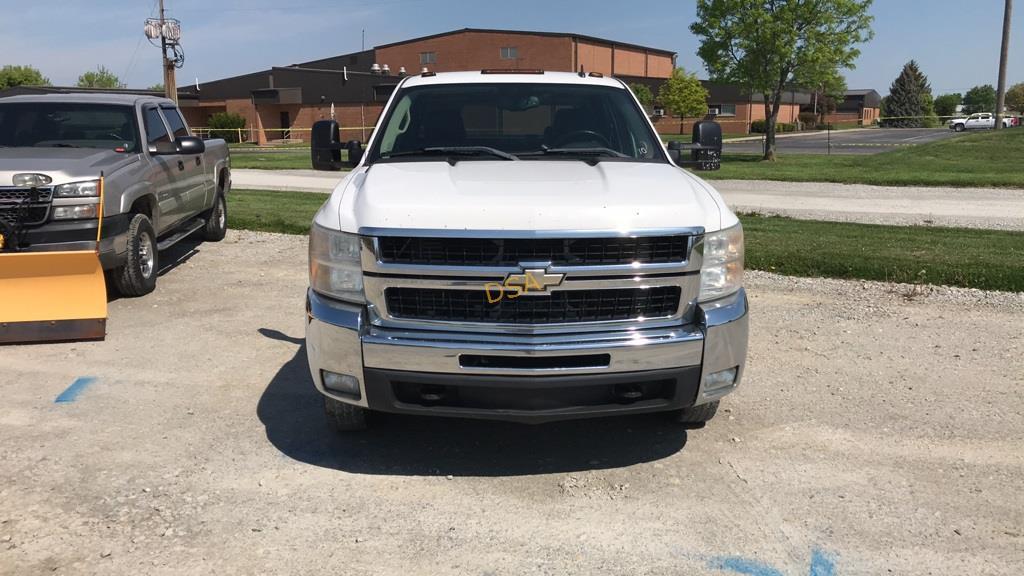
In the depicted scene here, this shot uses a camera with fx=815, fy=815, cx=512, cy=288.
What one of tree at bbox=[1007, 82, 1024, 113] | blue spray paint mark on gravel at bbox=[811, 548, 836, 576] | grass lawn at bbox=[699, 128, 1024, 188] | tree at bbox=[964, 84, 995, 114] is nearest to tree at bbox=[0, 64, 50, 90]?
grass lawn at bbox=[699, 128, 1024, 188]

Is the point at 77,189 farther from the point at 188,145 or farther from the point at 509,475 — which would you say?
the point at 509,475

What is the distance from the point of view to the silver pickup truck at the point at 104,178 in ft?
22.1

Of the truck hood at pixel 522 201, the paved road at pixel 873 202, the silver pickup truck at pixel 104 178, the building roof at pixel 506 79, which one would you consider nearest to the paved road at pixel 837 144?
the paved road at pixel 873 202

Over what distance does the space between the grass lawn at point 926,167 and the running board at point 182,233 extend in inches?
529

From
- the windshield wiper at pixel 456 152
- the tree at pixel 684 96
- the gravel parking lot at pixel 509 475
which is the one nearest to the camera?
the gravel parking lot at pixel 509 475

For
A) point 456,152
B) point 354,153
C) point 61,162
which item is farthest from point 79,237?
point 456,152

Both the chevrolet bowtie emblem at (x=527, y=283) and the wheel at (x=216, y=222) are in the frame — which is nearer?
the chevrolet bowtie emblem at (x=527, y=283)

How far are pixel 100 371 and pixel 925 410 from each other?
5.34 metres

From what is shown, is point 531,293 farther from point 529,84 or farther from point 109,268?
point 109,268

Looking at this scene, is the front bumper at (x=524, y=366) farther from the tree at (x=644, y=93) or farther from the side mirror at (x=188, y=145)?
the tree at (x=644, y=93)

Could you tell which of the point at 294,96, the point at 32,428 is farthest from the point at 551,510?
the point at 294,96

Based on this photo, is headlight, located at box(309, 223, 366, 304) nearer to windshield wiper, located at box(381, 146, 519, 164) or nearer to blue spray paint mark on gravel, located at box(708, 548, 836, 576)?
windshield wiper, located at box(381, 146, 519, 164)

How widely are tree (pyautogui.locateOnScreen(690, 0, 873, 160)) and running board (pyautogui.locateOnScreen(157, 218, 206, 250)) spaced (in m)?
22.0

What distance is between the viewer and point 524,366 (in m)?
3.61
